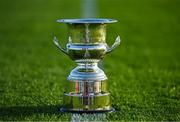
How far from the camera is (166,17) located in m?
22.1

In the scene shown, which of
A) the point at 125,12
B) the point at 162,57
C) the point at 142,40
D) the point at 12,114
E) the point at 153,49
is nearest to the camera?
the point at 12,114

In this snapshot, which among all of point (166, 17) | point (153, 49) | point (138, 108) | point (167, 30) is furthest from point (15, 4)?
point (138, 108)

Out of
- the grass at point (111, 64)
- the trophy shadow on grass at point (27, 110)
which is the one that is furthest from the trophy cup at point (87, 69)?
the trophy shadow on grass at point (27, 110)

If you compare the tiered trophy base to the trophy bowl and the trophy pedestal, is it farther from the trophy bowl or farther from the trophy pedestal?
the trophy bowl

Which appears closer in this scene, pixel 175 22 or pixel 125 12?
pixel 175 22

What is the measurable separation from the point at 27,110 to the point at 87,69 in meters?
0.86

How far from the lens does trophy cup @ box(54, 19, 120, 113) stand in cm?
740

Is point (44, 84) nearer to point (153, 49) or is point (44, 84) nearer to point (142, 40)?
point (153, 49)

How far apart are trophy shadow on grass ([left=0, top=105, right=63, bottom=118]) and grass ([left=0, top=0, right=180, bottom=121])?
0.03ft

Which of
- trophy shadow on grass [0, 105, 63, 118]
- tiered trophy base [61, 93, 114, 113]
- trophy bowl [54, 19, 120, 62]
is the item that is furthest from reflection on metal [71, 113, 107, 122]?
trophy bowl [54, 19, 120, 62]

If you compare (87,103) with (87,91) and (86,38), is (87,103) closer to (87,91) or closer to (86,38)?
(87,91)

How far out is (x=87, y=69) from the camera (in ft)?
24.8

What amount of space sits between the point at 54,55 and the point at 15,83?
12.2 feet

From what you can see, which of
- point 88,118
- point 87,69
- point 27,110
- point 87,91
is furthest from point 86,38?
point 27,110
